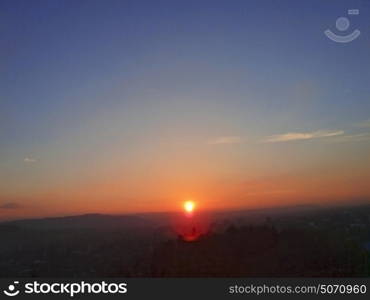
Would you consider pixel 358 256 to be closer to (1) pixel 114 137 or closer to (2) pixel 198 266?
(2) pixel 198 266

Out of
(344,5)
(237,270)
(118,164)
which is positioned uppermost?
(344,5)

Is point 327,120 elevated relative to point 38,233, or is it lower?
elevated

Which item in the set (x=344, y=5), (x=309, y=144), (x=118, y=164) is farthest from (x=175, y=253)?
(x=344, y=5)

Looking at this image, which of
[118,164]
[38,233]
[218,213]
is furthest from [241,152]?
[38,233]

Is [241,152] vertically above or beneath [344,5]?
beneath

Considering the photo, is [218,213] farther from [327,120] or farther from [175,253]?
[327,120]

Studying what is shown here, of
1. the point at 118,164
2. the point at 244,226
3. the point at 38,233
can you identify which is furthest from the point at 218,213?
the point at 38,233
